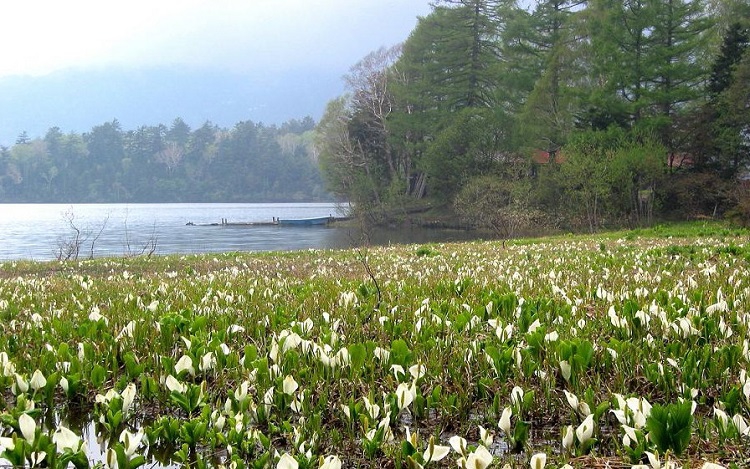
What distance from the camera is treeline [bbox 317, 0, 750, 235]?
125 ft

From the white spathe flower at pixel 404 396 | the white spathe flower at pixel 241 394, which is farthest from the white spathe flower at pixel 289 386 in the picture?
the white spathe flower at pixel 404 396

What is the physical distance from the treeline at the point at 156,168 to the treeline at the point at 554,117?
83862 millimetres

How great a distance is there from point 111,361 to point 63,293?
13.4 feet

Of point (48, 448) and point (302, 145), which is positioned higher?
point (302, 145)

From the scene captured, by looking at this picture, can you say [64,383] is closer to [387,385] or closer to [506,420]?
[387,385]

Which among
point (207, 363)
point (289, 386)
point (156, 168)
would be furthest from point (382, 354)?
point (156, 168)

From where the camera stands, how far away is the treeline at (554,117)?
38.2 metres

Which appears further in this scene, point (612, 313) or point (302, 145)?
point (302, 145)

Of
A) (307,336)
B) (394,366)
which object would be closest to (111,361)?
(307,336)

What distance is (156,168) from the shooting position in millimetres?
158250

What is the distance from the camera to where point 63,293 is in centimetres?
727

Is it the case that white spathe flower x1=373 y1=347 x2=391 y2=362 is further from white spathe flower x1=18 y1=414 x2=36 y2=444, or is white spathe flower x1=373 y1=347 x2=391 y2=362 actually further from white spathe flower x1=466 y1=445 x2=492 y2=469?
white spathe flower x1=18 y1=414 x2=36 y2=444

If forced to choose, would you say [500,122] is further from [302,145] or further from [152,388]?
[302,145]

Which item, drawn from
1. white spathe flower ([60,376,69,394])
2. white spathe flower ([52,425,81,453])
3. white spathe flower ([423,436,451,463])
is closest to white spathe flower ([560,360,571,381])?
white spathe flower ([423,436,451,463])
